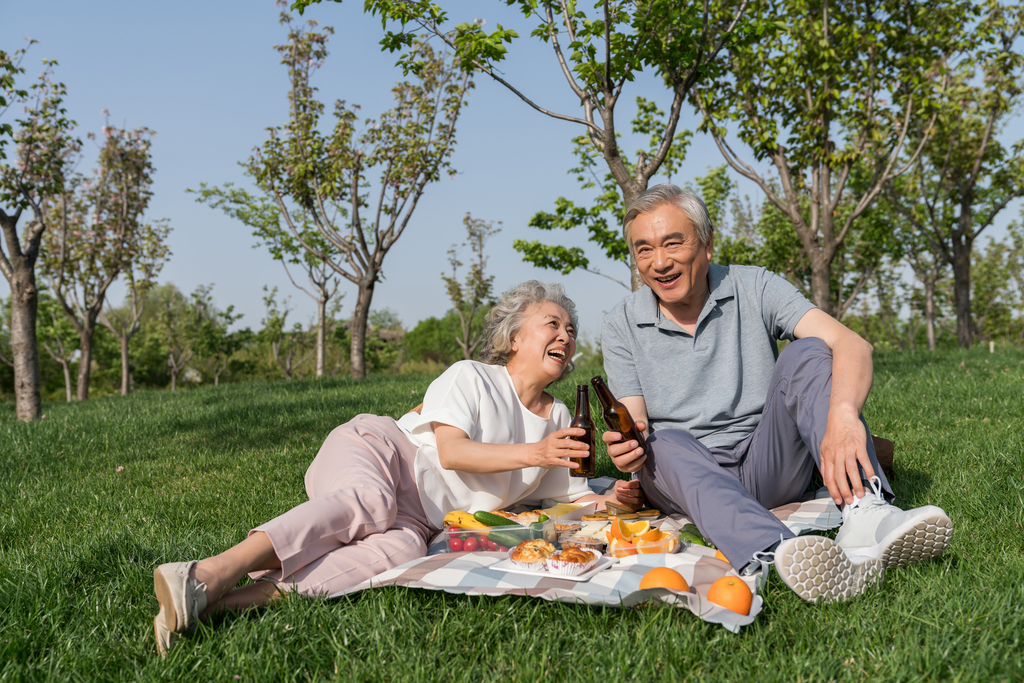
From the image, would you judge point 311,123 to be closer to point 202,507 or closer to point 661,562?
point 202,507

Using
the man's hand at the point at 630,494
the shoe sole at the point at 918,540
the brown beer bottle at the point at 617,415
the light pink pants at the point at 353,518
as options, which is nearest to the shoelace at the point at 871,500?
the shoe sole at the point at 918,540

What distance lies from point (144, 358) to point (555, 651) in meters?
52.7

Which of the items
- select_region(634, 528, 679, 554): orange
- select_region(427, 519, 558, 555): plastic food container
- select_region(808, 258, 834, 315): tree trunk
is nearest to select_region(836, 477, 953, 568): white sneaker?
select_region(634, 528, 679, 554): orange

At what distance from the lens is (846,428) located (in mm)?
2820

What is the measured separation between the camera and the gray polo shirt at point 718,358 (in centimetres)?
371

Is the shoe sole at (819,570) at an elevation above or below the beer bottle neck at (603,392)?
below

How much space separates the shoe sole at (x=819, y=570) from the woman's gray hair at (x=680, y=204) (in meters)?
1.83

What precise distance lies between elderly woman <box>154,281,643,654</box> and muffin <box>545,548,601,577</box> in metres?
0.46

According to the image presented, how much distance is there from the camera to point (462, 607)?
2.63 m

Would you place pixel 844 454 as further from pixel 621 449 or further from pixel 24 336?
pixel 24 336

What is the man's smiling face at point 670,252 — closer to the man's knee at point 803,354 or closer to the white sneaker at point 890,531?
the man's knee at point 803,354

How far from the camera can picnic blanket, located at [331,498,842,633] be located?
→ 2490 millimetres

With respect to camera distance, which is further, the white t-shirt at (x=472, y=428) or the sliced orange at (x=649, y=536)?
the white t-shirt at (x=472, y=428)

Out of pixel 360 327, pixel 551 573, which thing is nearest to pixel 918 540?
pixel 551 573
